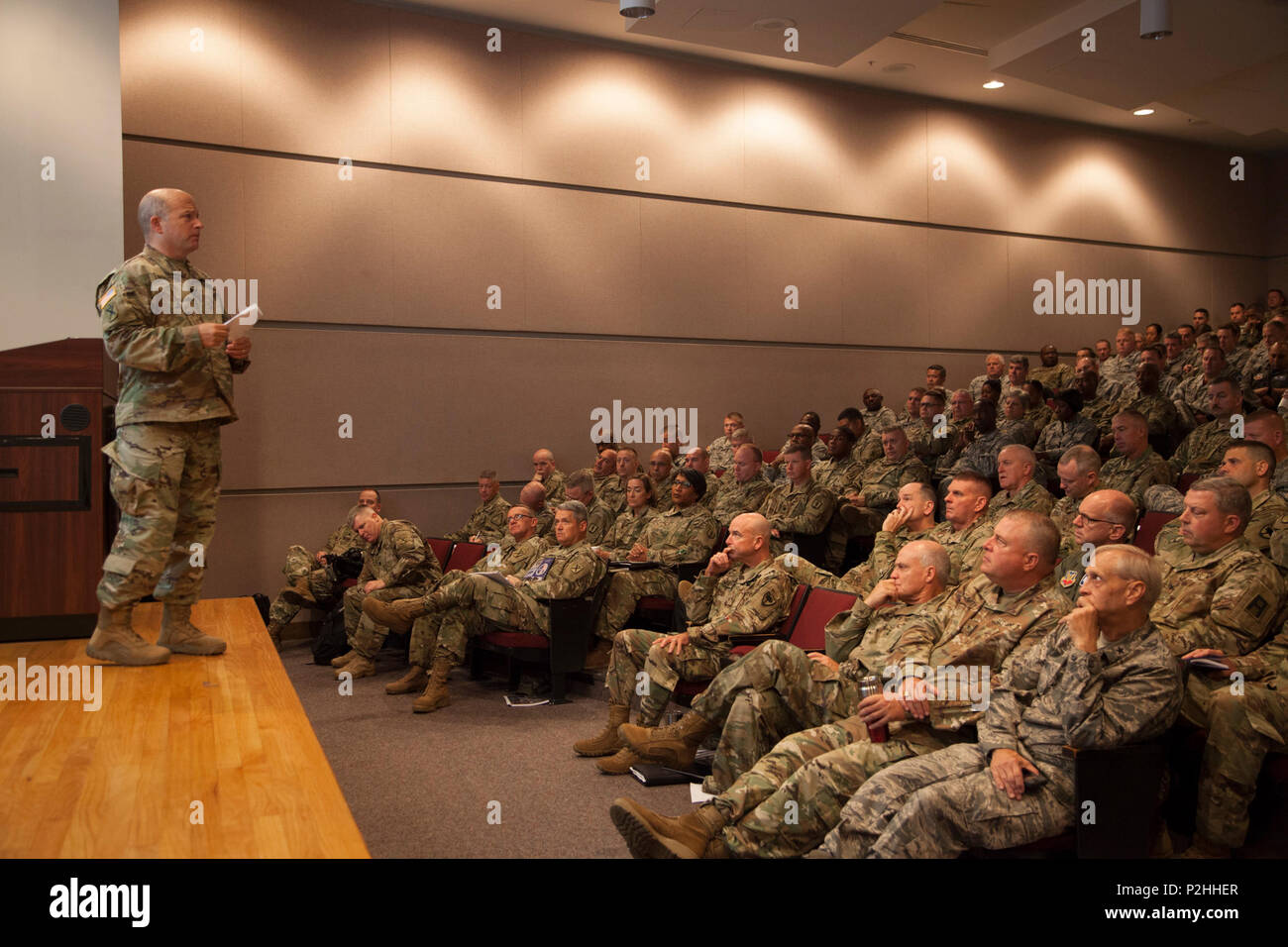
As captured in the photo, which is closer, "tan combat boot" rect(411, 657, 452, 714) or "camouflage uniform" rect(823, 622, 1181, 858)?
"camouflage uniform" rect(823, 622, 1181, 858)

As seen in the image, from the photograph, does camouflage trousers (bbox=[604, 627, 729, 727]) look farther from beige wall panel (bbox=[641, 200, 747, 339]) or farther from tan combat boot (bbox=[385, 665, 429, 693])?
beige wall panel (bbox=[641, 200, 747, 339])

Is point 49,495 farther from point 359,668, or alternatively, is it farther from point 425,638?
point 359,668

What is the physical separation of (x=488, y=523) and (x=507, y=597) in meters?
2.20

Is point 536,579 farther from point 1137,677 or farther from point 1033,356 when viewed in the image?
point 1033,356

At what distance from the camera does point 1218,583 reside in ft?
8.96

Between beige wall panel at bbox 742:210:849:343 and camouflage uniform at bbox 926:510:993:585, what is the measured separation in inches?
162

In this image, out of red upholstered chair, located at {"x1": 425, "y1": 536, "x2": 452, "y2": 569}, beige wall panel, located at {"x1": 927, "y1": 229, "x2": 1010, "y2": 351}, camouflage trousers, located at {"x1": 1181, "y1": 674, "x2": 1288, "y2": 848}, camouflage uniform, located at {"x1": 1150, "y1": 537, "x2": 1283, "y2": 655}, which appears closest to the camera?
camouflage trousers, located at {"x1": 1181, "y1": 674, "x2": 1288, "y2": 848}

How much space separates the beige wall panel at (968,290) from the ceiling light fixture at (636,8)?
4167 mm

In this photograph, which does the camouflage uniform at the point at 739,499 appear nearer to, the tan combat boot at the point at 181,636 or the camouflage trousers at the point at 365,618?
the camouflage trousers at the point at 365,618

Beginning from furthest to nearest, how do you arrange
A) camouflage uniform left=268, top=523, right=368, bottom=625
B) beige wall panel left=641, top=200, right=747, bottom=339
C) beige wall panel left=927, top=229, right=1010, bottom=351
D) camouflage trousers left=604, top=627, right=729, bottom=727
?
beige wall panel left=927, top=229, right=1010, bottom=351 < beige wall panel left=641, top=200, right=747, bottom=339 < camouflage uniform left=268, top=523, right=368, bottom=625 < camouflage trousers left=604, top=627, right=729, bottom=727

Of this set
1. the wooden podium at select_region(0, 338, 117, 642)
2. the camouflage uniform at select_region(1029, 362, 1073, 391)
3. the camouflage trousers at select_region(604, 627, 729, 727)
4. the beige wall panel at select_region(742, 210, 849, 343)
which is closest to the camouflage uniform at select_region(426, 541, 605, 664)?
the camouflage trousers at select_region(604, 627, 729, 727)

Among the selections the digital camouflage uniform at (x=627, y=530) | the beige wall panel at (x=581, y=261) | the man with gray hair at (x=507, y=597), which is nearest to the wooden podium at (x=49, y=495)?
the man with gray hair at (x=507, y=597)

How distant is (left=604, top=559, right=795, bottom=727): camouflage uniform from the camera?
3.27 m
